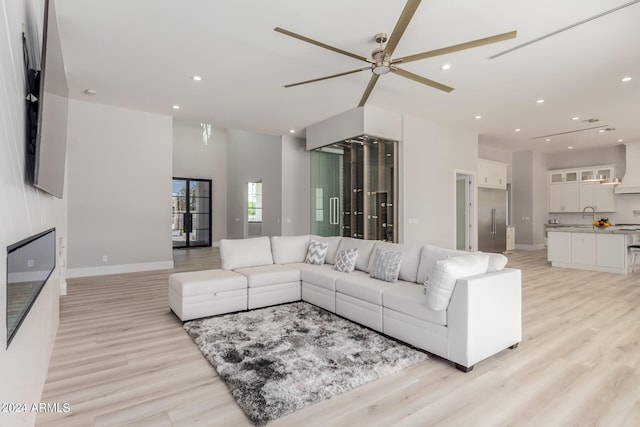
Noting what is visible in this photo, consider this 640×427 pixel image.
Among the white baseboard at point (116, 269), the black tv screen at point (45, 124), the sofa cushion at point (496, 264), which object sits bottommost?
the white baseboard at point (116, 269)

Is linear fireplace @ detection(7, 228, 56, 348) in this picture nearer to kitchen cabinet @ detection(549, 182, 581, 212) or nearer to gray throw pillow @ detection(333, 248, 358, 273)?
gray throw pillow @ detection(333, 248, 358, 273)

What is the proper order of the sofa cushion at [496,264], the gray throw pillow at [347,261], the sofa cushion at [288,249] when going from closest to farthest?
1. the sofa cushion at [496,264]
2. the gray throw pillow at [347,261]
3. the sofa cushion at [288,249]

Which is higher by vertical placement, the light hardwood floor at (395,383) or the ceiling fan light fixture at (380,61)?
the ceiling fan light fixture at (380,61)

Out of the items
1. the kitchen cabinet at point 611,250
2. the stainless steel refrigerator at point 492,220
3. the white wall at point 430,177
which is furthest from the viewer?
the stainless steel refrigerator at point 492,220

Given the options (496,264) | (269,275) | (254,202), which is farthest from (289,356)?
(254,202)

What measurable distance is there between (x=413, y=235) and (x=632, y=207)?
23.0 feet

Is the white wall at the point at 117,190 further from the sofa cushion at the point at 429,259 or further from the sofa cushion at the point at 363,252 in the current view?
the sofa cushion at the point at 429,259

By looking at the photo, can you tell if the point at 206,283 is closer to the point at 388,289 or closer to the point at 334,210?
the point at 388,289

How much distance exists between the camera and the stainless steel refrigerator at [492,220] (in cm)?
891

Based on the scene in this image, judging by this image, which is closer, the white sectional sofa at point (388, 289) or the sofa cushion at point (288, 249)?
the white sectional sofa at point (388, 289)

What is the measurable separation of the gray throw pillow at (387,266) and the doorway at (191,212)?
877 cm

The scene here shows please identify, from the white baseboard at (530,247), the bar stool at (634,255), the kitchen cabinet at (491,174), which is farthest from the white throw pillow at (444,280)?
the white baseboard at (530,247)

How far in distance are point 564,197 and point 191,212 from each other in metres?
11.9

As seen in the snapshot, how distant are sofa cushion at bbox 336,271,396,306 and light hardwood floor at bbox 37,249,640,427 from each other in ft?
2.50
